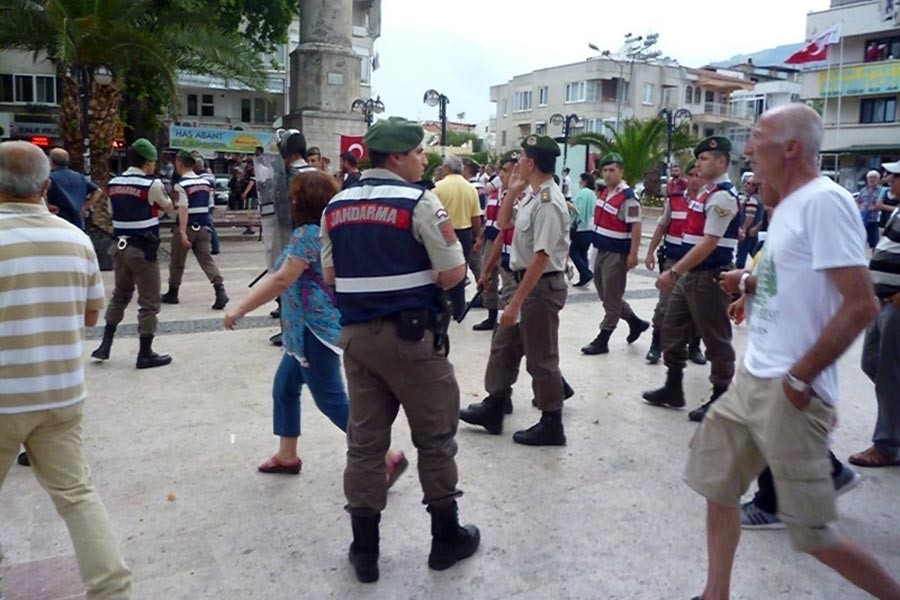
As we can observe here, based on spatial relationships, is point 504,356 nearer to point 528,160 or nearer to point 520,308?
point 520,308

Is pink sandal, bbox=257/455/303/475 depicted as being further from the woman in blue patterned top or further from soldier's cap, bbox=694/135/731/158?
soldier's cap, bbox=694/135/731/158

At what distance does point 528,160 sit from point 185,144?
21144 mm

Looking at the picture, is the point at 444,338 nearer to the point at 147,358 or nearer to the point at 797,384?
the point at 797,384

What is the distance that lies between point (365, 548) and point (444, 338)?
3.07 feet

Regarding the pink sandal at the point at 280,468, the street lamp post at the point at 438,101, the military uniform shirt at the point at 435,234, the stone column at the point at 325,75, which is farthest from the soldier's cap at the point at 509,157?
the street lamp post at the point at 438,101

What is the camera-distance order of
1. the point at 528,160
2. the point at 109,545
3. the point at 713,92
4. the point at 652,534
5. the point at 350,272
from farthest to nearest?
1. the point at 713,92
2. the point at 528,160
3. the point at 652,534
4. the point at 350,272
5. the point at 109,545

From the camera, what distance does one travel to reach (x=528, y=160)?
488 cm

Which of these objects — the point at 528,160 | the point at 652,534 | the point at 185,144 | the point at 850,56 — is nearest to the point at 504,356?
the point at 528,160

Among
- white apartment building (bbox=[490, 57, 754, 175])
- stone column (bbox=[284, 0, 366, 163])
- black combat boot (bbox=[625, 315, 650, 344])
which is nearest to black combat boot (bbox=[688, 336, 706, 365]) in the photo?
black combat boot (bbox=[625, 315, 650, 344])

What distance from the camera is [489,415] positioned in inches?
199

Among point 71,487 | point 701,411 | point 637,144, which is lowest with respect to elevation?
point 701,411

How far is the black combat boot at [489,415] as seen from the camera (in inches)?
199

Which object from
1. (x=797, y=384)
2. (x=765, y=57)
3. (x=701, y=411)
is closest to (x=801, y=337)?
(x=797, y=384)

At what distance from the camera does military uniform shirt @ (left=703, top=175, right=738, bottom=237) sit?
5.20 metres
